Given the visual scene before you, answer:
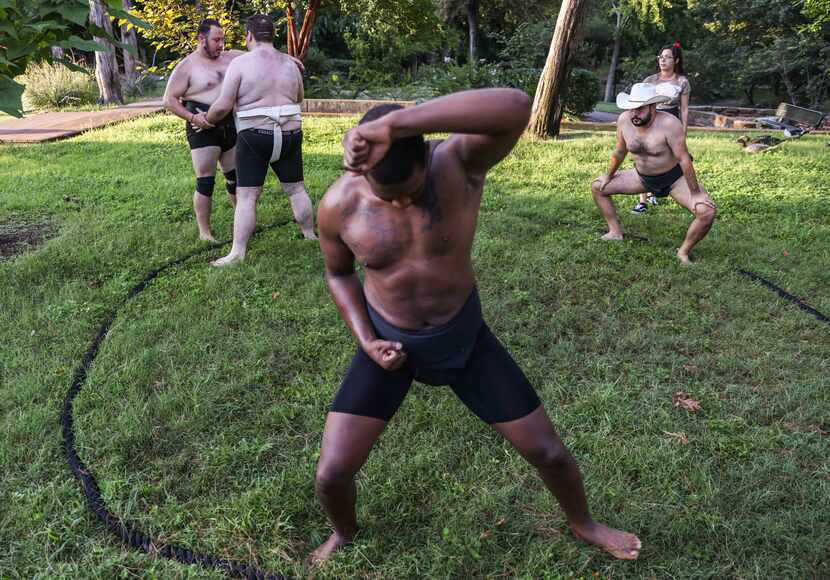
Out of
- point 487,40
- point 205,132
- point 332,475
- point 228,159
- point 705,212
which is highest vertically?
point 487,40

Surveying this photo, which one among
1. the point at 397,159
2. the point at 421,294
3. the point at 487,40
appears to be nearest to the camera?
the point at 397,159

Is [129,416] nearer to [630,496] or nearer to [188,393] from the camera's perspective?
[188,393]

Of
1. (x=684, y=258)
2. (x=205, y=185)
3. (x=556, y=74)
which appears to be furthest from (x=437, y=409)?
(x=556, y=74)

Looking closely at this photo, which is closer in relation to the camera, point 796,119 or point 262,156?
point 262,156

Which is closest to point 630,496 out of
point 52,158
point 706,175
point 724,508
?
point 724,508

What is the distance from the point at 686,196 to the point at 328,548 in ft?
14.9

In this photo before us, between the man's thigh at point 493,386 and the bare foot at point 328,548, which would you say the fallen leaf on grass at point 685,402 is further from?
the bare foot at point 328,548

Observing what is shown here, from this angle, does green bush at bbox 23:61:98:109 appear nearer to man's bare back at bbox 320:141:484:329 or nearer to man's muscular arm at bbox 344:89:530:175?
man's bare back at bbox 320:141:484:329

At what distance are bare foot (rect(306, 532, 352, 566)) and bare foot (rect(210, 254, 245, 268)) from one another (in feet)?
11.0

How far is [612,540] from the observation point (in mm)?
2648

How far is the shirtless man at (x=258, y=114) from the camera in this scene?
17.5 ft

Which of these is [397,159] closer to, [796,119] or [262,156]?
[262,156]

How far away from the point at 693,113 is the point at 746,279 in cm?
1591

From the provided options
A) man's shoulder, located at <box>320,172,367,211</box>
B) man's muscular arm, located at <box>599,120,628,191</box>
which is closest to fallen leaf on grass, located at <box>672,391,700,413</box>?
man's shoulder, located at <box>320,172,367,211</box>
